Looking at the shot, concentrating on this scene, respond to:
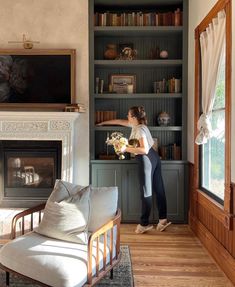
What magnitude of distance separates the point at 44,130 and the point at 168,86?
76.2 inches

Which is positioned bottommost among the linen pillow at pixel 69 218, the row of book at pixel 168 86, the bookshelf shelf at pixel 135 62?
the linen pillow at pixel 69 218

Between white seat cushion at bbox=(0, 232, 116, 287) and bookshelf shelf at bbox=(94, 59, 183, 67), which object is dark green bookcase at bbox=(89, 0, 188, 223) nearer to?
bookshelf shelf at bbox=(94, 59, 183, 67)

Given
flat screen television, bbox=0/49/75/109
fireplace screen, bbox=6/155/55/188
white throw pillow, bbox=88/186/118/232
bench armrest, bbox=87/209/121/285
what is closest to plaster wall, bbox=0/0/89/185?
flat screen television, bbox=0/49/75/109

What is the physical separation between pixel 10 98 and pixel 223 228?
3.43 metres

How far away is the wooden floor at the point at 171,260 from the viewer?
3158mm

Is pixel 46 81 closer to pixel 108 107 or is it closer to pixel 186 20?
pixel 108 107

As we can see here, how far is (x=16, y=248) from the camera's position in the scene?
9.09 feet

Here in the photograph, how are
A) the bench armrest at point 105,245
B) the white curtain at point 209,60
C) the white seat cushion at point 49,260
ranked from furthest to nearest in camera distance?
the white curtain at point 209,60 < the bench armrest at point 105,245 < the white seat cushion at point 49,260

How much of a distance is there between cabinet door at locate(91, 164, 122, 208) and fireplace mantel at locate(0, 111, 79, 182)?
1.15 ft

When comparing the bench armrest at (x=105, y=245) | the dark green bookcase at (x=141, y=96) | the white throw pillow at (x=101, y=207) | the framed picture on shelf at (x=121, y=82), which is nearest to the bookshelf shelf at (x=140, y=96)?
the dark green bookcase at (x=141, y=96)

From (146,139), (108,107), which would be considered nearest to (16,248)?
(146,139)

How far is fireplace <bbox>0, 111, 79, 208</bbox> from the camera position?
5016 millimetres

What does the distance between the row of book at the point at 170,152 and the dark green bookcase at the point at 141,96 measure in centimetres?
11

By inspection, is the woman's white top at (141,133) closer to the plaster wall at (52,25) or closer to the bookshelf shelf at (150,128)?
the bookshelf shelf at (150,128)
